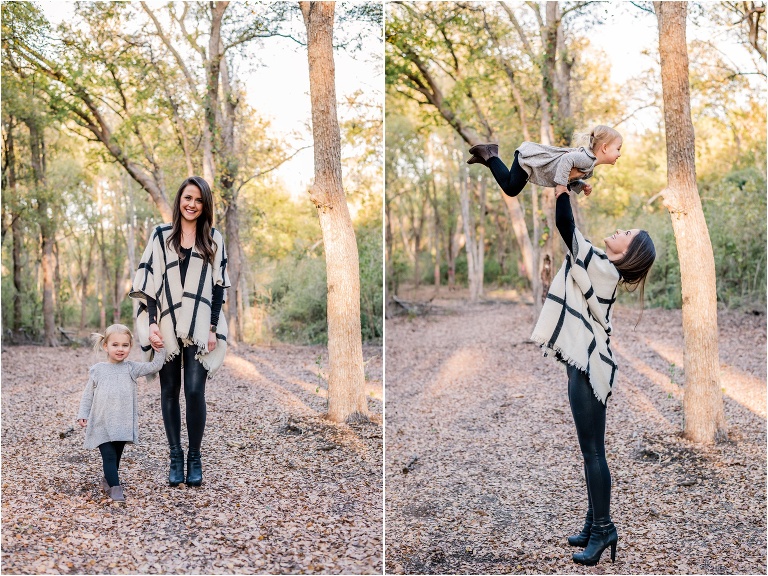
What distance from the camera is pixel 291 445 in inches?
195

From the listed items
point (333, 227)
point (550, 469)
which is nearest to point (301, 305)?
point (333, 227)

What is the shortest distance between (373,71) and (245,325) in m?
6.80

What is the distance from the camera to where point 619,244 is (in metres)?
2.86

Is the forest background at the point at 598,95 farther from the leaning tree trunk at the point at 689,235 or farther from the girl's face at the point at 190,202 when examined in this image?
the girl's face at the point at 190,202

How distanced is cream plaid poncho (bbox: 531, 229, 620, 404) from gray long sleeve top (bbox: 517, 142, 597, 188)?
0.28 meters

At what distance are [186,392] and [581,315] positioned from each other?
6.59 ft

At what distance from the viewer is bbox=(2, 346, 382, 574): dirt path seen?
286 centimetres

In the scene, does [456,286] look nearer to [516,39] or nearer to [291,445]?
[516,39]

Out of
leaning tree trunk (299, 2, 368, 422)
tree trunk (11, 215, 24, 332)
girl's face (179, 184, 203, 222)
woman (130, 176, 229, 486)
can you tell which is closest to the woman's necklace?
woman (130, 176, 229, 486)

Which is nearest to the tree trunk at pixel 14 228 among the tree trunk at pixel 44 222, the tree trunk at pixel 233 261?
the tree trunk at pixel 44 222

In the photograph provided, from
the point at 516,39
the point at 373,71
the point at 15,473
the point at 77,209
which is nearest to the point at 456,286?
the point at 77,209

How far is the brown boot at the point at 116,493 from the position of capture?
3.47m

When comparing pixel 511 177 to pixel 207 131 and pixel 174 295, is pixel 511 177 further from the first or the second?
pixel 207 131

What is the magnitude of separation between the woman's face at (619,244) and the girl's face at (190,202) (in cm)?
195
